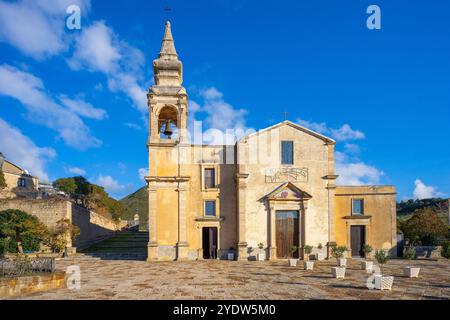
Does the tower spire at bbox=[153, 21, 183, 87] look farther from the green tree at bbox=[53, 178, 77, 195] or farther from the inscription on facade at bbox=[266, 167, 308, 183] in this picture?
the green tree at bbox=[53, 178, 77, 195]

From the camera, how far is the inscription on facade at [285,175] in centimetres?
Result: 2648

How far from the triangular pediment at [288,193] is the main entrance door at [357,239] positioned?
449cm

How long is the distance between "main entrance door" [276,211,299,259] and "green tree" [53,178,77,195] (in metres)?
37.6

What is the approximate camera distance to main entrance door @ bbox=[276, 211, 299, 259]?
26.0 metres

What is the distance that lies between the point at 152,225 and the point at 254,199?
23.6ft

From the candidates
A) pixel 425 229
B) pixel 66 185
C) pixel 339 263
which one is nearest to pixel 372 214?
pixel 425 229

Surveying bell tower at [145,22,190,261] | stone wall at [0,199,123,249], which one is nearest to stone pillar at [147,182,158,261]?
bell tower at [145,22,190,261]

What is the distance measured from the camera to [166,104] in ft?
89.8

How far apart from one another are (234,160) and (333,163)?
23.0 feet

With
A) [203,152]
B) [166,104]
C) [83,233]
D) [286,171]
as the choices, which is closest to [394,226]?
[286,171]

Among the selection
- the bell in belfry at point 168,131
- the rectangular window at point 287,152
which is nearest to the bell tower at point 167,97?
the bell in belfry at point 168,131

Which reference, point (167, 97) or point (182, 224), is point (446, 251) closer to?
point (182, 224)

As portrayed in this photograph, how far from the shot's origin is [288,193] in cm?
2616

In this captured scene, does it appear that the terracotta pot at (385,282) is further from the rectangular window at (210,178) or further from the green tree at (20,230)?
the green tree at (20,230)
